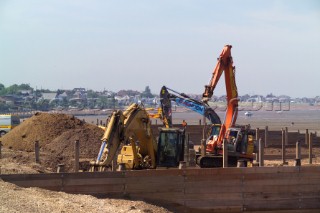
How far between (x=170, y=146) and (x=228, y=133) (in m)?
4.54

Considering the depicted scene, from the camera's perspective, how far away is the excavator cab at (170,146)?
69.5 ft

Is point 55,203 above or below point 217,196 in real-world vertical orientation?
above

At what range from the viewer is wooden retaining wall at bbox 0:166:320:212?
14953mm

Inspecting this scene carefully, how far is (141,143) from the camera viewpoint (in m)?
21.0

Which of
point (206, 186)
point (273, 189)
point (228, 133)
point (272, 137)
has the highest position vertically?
point (228, 133)

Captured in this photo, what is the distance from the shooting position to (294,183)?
16.7m

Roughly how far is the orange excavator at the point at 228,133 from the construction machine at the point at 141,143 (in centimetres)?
305

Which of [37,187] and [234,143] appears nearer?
[37,187]

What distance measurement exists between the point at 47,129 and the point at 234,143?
16708 mm

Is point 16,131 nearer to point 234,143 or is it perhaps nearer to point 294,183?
point 234,143

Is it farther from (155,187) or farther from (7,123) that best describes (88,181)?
(7,123)

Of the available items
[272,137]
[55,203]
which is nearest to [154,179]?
[55,203]

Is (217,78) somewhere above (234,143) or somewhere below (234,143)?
above

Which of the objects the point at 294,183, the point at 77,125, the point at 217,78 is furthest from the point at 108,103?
the point at 294,183
